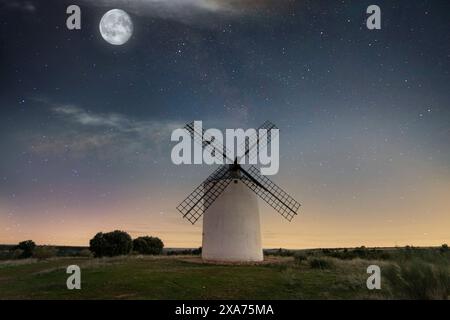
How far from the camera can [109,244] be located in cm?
3647

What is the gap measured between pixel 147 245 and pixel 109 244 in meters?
7.37

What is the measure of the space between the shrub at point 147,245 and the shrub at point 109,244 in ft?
18.0

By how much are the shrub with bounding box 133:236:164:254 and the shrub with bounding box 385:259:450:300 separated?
35.4 m

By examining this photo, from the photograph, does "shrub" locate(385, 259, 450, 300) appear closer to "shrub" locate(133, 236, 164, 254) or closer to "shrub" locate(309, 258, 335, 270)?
"shrub" locate(309, 258, 335, 270)

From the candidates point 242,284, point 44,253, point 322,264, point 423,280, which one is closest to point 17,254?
point 44,253

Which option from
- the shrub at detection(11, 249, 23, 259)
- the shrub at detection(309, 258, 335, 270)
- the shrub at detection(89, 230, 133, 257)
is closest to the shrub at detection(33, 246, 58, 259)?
the shrub at detection(89, 230, 133, 257)

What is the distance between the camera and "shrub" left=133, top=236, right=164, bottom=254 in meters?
42.8

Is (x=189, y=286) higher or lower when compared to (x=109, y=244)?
higher

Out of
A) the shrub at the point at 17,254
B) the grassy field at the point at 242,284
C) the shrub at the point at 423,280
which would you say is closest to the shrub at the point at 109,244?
the shrub at the point at 17,254

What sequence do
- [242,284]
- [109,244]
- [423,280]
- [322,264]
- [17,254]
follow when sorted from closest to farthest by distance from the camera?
[423,280] < [242,284] < [322,264] < [109,244] < [17,254]

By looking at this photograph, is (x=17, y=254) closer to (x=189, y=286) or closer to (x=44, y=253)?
(x=44, y=253)

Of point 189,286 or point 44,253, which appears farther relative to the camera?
point 44,253
